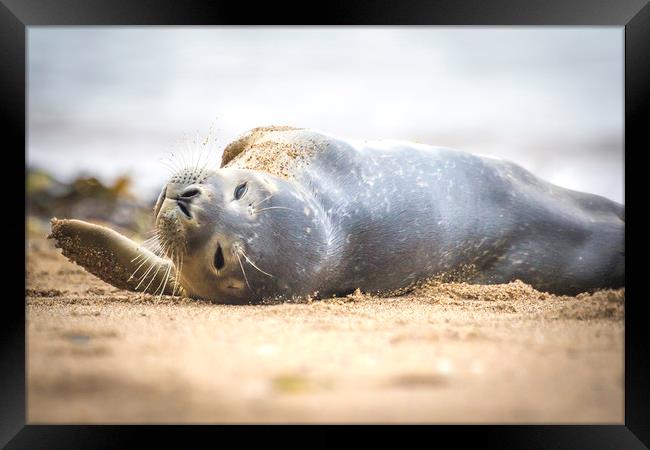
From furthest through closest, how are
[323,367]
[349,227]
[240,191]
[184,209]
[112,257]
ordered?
1. [112,257]
2. [349,227]
3. [240,191]
4. [184,209]
5. [323,367]

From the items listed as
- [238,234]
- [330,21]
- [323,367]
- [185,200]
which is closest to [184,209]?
[185,200]

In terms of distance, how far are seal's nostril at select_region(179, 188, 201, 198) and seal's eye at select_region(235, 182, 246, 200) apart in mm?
239

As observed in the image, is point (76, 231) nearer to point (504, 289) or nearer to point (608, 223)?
point (504, 289)

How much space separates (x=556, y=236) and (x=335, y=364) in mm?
2508

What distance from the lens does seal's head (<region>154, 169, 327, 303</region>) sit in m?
3.11

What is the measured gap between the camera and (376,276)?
3.70 meters

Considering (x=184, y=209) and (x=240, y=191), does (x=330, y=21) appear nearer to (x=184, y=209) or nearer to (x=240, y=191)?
(x=240, y=191)

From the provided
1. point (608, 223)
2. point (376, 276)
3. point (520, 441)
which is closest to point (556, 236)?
point (608, 223)

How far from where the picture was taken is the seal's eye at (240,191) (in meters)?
3.31

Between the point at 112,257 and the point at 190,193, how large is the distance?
91 cm

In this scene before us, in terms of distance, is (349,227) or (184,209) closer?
(184,209)

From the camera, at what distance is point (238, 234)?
10.4 ft

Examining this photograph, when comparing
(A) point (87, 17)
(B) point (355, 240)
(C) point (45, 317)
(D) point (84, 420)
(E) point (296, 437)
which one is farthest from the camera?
(B) point (355, 240)

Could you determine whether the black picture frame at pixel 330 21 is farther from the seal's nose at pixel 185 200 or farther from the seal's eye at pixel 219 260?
the seal's eye at pixel 219 260
